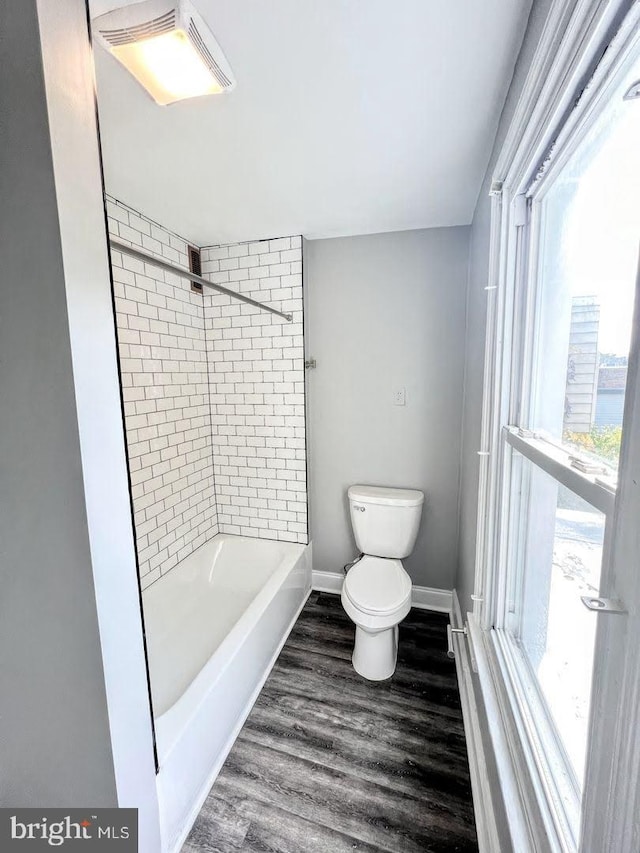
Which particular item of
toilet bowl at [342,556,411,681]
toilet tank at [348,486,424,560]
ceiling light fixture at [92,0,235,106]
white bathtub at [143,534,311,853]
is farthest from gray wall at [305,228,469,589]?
ceiling light fixture at [92,0,235,106]

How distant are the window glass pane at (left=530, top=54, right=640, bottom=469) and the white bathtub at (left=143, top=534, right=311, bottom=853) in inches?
58.0

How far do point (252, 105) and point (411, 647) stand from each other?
2.50 m

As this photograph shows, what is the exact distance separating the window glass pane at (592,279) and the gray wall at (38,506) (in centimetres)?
106

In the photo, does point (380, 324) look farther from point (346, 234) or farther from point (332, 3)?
point (332, 3)

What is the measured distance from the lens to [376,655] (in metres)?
1.65

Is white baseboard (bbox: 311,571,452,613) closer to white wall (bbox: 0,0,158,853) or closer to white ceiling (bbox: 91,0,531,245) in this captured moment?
white wall (bbox: 0,0,158,853)

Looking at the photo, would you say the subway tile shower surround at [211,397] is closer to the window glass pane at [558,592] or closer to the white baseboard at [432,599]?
the white baseboard at [432,599]

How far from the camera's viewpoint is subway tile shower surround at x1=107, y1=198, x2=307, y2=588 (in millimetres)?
1801

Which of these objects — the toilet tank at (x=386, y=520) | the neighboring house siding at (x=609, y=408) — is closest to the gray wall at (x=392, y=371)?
the toilet tank at (x=386, y=520)

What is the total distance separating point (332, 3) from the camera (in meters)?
0.78

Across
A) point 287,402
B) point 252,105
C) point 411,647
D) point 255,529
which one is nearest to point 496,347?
point 252,105

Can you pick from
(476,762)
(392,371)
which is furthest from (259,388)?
(476,762)

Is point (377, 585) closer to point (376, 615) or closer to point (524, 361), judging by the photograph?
point (376, 615)

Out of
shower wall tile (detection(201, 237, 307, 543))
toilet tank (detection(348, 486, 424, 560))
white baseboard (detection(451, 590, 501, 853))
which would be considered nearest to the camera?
white baseboard (detection(451, 590, 501, 853))
